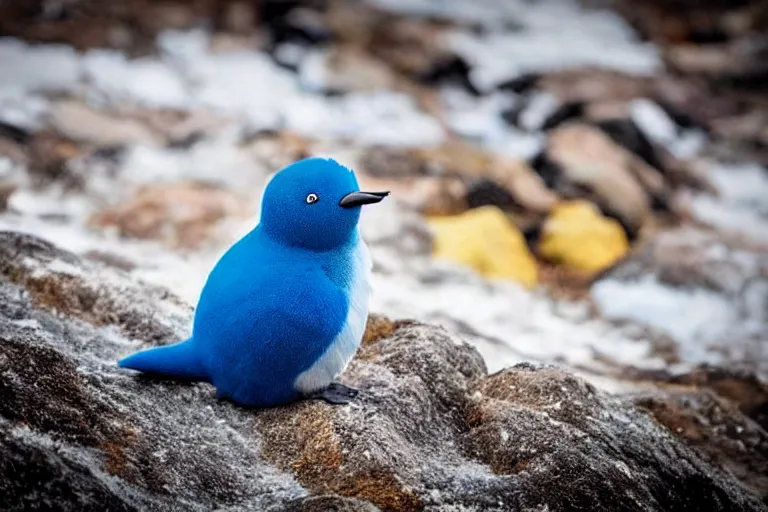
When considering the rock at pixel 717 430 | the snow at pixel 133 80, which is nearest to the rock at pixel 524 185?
the snow at pixel 133 80

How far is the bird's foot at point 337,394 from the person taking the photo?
8.34 ft

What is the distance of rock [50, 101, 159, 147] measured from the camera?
6.38 meters

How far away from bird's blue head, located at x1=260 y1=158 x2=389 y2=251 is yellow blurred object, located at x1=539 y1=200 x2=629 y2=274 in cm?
384

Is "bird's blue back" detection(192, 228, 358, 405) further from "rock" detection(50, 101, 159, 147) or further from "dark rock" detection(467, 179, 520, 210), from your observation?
"rock" detection(50, 101, 159, 147)

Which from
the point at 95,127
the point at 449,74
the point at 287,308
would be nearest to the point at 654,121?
the point at 449,74

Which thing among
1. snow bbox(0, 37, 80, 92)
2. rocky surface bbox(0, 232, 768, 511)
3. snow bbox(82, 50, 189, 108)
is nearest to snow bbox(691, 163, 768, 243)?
rocky surface bbox(0, 232, 768, 511)

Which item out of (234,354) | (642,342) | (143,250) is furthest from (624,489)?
(143,250)

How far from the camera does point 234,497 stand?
2.20m

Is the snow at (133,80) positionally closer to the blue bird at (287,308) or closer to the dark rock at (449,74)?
the dark rock at (449,74)

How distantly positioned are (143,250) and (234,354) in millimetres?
2471

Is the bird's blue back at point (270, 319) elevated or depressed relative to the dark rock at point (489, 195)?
elevated

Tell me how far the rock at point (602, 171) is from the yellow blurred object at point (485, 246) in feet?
3.61

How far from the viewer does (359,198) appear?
249 cm

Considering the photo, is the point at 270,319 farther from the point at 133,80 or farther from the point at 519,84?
the point at 519,84
